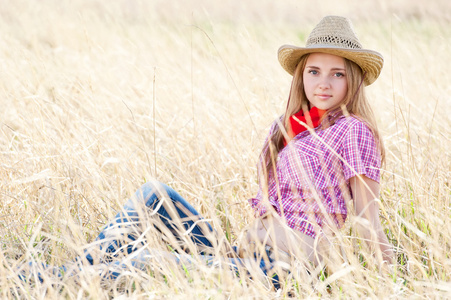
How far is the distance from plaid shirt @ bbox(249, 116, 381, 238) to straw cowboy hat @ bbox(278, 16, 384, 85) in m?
0.25

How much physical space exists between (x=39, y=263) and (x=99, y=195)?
2.07ft

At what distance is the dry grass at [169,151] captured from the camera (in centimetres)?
171

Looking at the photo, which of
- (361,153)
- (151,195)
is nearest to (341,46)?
(361,153)

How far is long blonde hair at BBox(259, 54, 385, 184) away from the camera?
197cm

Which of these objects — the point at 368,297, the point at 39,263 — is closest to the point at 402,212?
the point at 368,297

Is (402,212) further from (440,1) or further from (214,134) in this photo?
(440,1)

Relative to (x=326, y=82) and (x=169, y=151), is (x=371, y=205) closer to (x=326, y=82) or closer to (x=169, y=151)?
(x=326, y=82)

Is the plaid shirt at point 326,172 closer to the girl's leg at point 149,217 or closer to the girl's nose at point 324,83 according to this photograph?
the girl's nose at point 324,83

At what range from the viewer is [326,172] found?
1937 millimetres

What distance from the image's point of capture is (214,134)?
302 cm

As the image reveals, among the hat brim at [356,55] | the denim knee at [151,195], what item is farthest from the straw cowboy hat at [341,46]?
the denim knee at [151,195]

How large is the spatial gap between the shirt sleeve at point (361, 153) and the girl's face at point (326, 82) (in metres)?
0.18

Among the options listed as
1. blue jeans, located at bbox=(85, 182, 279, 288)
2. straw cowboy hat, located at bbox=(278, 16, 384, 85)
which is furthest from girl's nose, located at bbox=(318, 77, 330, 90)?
blue jeans, located at bbox=(85, 182, 279, 288)

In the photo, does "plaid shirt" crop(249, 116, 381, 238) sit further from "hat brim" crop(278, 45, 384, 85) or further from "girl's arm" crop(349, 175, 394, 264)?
"hat brim" crop(278, 45, 384, 85)
